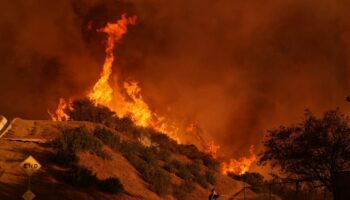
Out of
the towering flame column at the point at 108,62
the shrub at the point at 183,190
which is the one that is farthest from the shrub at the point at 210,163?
the towering flame column at the point at 108,62

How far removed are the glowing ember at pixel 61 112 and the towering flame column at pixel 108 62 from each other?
2.62m

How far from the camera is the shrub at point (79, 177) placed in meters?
26.7

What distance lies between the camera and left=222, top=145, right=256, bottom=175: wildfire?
174 feet

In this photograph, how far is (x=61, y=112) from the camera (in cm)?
4912

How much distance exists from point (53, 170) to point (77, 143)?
4197 millimetres

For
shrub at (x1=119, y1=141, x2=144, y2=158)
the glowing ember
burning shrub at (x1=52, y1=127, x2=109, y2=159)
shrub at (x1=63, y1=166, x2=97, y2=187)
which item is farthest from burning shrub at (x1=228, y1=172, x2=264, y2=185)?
shrub at (x1=63, y1=166, x2=97, y2=187)

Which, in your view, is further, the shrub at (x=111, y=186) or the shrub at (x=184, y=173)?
the shrub at (x=184, y=173)

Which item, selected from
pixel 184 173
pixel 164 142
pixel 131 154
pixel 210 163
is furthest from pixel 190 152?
pixel 131 154

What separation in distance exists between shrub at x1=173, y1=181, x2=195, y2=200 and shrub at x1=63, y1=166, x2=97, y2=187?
844cm

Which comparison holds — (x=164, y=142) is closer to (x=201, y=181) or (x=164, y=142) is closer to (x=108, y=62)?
(x=201, y=181)

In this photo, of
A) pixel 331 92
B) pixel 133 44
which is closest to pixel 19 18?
pixel 133 44

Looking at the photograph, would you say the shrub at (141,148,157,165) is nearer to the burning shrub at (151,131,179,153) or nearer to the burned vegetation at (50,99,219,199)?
the burned vegetation at (50,99,219,199)

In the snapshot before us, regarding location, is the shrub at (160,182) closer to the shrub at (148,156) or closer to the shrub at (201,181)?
the shrub at (148,156)

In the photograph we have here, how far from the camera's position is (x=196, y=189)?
37.4 meters
